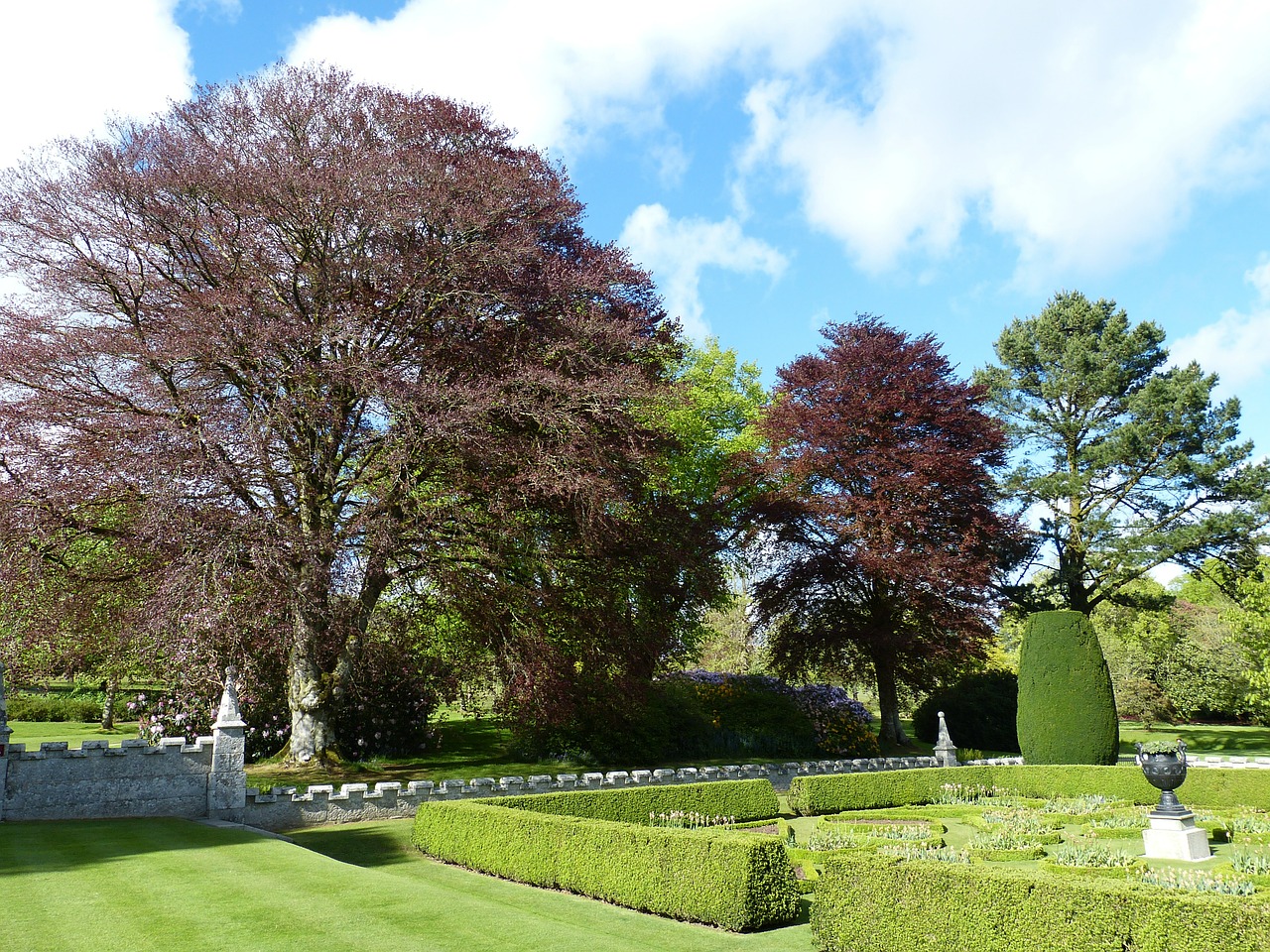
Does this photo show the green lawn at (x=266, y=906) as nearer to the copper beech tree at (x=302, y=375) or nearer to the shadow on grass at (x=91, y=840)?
the shadow on grass at (x=91, y=840)

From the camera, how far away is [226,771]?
13.5 m

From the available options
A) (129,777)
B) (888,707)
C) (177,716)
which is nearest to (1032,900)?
(129,777)

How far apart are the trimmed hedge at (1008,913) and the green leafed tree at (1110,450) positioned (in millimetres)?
29117

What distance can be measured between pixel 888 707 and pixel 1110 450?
1376 cm

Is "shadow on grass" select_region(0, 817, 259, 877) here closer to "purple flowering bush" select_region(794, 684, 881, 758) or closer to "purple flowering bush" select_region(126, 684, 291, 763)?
"purple flowering bush" select_region(126, 684, 291, 763)

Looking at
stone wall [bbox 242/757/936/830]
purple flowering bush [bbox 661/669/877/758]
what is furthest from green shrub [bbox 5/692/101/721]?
purple flowering bush [bbox 661/669/877/758]

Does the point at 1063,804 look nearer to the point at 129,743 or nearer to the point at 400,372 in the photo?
the point at 400,372

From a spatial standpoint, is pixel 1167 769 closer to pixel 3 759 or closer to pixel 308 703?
pixel 308 703

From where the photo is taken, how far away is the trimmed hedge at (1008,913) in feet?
20.0

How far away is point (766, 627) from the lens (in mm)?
29406

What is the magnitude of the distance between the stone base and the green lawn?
21.8 feet

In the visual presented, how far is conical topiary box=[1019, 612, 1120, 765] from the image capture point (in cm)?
2050

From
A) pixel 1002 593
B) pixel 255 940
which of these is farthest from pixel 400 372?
pixel 1002 593

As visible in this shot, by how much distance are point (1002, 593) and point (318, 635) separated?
88.2 ft
